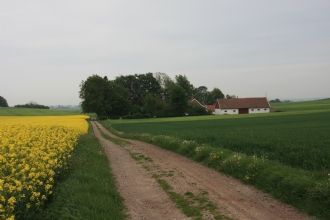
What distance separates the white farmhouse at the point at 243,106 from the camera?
131 metres

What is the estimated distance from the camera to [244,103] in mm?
134250

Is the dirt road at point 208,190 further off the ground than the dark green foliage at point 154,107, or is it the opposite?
the dark green foliage at point 154,107

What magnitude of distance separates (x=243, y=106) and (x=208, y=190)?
121 meters

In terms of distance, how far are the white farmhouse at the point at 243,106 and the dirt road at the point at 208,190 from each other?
11128 centimetres

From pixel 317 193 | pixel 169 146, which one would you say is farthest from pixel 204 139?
pixel 317 193

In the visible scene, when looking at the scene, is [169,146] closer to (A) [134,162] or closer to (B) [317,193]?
(A) [134,162]

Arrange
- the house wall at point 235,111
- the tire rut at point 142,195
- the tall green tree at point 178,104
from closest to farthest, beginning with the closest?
the tire rut at point 142,195, the tall green tree at point 178,104, the house wall at point 235,111

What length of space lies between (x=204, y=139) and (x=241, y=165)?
42.7 feet

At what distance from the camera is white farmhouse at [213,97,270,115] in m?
131

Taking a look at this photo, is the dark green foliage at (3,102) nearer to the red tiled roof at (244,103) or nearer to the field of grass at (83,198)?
the red tiled roof at (244,103)

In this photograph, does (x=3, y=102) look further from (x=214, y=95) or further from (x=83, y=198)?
(x=83, y=198)

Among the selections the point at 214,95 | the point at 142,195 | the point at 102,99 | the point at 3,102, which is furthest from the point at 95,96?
the point at 142,195

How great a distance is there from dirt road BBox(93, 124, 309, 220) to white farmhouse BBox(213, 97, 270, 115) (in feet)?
365

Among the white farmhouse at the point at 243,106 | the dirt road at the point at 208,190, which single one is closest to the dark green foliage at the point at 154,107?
the white farmhouse at the point at 243,106
